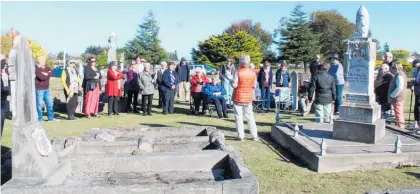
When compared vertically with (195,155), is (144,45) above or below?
above

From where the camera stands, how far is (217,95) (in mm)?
12383

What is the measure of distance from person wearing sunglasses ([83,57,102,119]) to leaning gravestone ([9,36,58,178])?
6.91m

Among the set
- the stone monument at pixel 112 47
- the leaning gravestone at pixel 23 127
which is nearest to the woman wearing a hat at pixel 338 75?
the leaning gravestone at pixel 23 127

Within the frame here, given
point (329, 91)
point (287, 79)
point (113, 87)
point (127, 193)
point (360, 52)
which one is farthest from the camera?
point (287, 79)

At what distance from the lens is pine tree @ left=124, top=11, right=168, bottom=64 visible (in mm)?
54094

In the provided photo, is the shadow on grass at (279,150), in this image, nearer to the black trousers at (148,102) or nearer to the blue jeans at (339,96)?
the blue jeans at (339,96)

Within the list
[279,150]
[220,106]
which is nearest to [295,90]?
[220,106]

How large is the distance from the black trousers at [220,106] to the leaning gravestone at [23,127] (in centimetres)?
759

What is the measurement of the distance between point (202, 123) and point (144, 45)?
4623 cm

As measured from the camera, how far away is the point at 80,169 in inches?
Answer: 234

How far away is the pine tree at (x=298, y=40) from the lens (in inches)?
2012

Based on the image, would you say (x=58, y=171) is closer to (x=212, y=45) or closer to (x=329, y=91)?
(x=329, y=91)

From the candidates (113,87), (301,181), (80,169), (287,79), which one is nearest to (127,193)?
(80,169)

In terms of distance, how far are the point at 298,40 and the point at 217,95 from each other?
41422 mm
